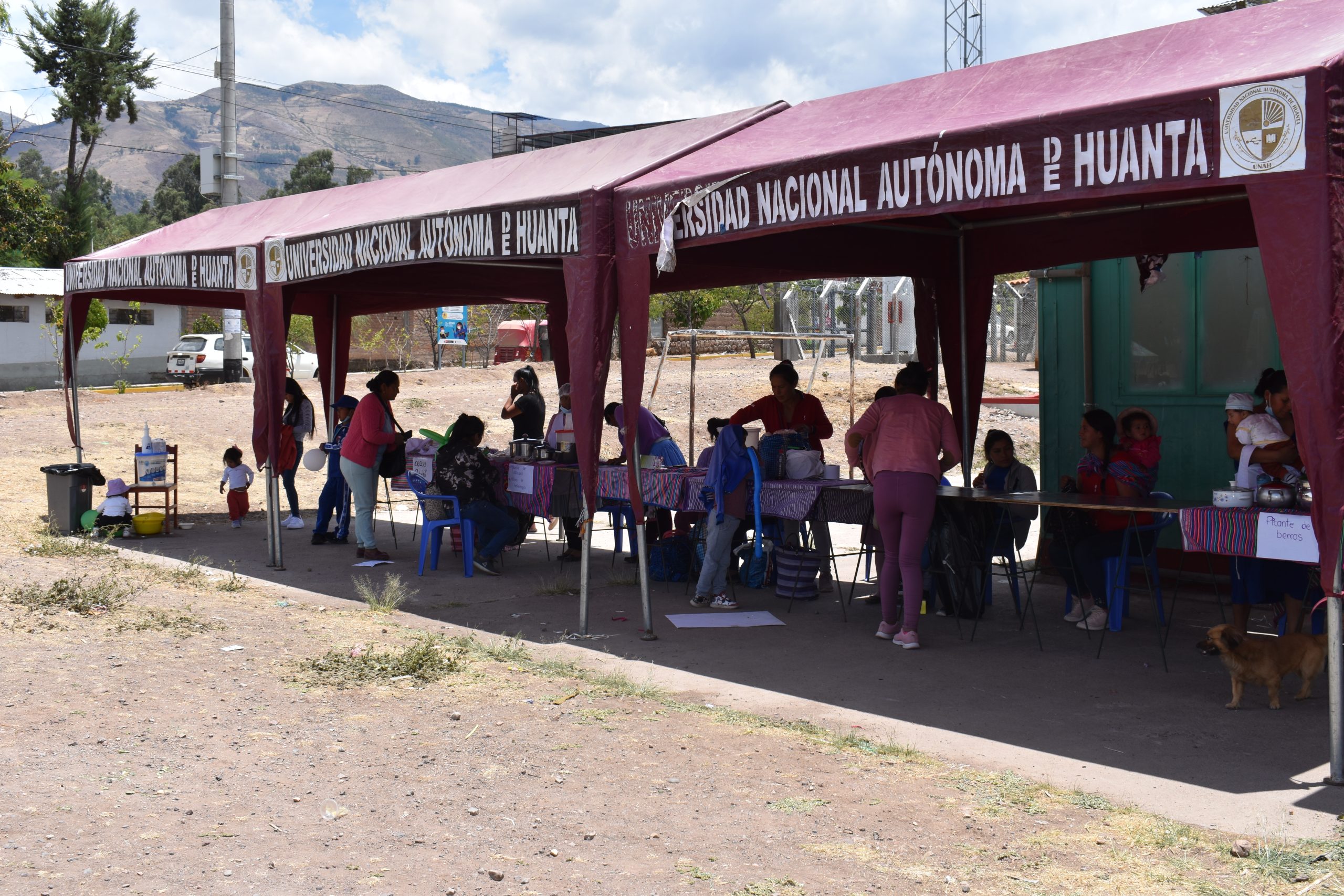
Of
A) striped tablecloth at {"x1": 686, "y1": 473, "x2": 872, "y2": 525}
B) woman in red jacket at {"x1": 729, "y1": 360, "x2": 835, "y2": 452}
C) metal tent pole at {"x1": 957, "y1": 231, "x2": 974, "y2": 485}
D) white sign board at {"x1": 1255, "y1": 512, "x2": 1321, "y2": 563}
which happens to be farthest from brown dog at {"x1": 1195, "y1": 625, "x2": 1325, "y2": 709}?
woman in red jacket at {"x1": 729, "y1": 360, "x2": 835, "y2": 452}

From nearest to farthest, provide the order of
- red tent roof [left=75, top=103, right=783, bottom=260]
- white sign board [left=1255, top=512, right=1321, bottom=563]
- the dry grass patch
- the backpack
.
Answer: white sign board [left=1255, top=512, right=1321, bottom=563] → the dry grass patch → red tent roof [left=75, top=103, right=783, bottom=260] → the backpack

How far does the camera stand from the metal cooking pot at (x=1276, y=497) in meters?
5.98

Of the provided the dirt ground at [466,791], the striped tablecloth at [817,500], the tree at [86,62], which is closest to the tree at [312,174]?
the tree at [86,62]

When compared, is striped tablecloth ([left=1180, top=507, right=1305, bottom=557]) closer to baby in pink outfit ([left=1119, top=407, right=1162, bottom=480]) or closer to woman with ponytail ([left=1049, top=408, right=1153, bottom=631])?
woman with ponytail ([left=1049, top=408, right=1153, bottom=631])

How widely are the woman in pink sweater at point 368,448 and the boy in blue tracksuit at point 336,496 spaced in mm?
1092

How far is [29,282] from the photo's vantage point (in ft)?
108

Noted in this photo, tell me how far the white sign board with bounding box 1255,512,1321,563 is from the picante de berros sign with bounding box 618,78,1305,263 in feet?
5.39

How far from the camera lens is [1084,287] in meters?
10.1

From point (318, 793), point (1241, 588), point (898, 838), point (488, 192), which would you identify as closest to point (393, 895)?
point (318, 793)

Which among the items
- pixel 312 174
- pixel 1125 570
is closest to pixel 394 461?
pixel 1125 570

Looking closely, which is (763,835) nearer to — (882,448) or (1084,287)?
(882,448)

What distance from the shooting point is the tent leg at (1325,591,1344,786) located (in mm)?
4938

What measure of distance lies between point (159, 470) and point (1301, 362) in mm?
11069

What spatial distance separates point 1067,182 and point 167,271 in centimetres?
922
